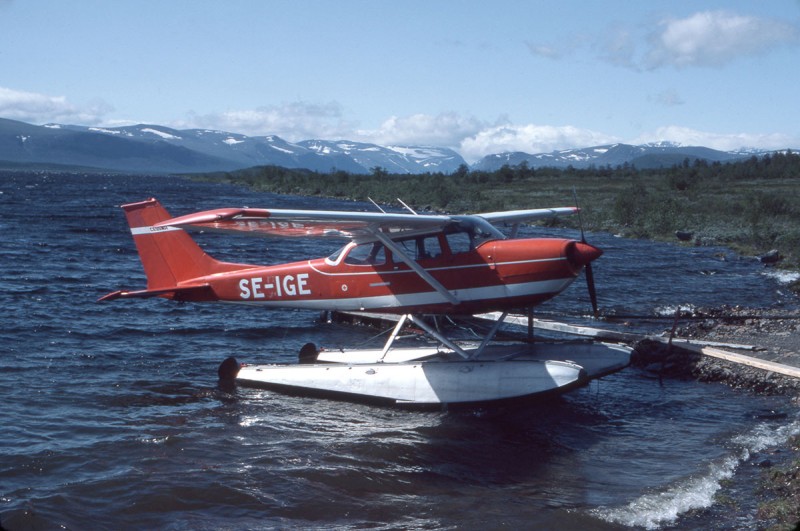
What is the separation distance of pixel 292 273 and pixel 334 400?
2.24 m

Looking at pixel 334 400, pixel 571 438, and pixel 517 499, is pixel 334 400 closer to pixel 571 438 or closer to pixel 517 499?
pixel 571 438

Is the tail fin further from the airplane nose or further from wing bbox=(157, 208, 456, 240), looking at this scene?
the airplane nose

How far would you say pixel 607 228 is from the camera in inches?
1599

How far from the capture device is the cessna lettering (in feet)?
41.6

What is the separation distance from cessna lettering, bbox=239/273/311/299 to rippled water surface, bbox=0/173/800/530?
1645mm

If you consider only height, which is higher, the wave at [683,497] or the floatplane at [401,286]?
the floatplane at [401,286]

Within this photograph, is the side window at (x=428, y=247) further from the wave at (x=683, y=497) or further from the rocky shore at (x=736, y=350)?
the wave at (x=683, y=497)

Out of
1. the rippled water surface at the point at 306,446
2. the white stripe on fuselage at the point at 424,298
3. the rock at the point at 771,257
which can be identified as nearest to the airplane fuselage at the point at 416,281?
the white stripe on fuselage at the point at 424,298

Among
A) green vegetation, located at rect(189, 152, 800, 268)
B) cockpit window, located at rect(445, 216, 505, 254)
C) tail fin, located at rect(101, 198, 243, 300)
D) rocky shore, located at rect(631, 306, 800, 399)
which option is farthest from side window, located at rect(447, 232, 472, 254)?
green vegetation, located at rect(189, 152, 800, 268)

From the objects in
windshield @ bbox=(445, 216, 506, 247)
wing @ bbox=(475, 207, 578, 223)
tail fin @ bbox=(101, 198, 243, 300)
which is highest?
wing @ bbox=(475, 207, 578, 223)

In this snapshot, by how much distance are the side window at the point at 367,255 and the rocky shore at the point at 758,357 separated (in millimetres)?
4991

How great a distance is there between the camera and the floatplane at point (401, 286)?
1082 centimetres

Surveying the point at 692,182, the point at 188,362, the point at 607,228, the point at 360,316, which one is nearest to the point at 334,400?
the point at 188,362

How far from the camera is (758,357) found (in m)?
12.6
